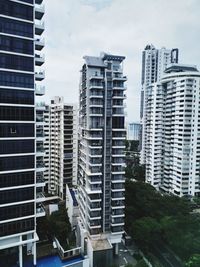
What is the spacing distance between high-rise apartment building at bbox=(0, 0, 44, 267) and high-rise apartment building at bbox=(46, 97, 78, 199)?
21.1 meters

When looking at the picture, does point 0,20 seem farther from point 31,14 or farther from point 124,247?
point 124,247

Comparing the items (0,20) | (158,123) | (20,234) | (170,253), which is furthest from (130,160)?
(0,20)

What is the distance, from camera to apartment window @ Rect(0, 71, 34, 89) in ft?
61.0

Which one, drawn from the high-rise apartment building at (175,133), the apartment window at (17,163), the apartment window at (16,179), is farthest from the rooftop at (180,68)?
the apartment window at (16,179)

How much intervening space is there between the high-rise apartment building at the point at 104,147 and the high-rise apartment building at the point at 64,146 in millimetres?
17974

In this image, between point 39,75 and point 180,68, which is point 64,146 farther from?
point 180,68

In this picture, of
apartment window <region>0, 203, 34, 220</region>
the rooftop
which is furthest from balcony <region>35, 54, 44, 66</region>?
the rooftop

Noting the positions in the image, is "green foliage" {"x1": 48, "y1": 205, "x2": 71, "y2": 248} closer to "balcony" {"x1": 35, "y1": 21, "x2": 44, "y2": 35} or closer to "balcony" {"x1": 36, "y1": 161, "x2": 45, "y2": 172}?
"balcony" {"x1": 36, "y1": 161, "x2": 45, "y2": 172}

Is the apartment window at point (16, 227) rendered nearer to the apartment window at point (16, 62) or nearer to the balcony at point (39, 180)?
the balcony at point (39, 180)

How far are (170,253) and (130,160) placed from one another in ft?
143

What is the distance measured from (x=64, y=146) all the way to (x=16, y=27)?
25.0 meters

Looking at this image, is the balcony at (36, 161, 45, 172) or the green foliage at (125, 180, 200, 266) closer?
the balcony at (36, 161, 45, 172)

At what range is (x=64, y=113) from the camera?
41.2 metres

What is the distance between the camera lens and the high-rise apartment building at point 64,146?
4141 centimetres
